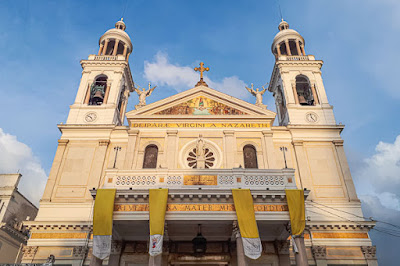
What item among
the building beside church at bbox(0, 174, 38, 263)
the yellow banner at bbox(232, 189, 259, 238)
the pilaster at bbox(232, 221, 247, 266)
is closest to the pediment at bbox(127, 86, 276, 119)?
the yellow banner at bbox(232, 189, 259, 238)

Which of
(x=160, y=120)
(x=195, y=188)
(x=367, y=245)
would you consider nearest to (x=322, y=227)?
(x=367, y=245)

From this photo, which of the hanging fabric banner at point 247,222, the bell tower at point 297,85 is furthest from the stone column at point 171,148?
the bell tower at point 297,85

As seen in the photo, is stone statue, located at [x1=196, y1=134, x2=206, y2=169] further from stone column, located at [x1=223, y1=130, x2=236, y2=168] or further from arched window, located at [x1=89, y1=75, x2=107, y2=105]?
arched window, located at [x1=89, y1=75, x2=107, y2=105]

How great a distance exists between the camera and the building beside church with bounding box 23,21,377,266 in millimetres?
15094

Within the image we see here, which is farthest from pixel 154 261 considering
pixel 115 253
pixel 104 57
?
pixel 104 57

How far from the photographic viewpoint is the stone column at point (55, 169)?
1959cm

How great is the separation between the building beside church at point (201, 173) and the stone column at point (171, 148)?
0.27 feet

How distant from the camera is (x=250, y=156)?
68.7 ft

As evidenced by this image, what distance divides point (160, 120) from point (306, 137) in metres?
10.3

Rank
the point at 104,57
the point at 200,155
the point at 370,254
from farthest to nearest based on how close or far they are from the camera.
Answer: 1. the point at 104,57
2. the point at 200,155
3. the point at 370,254

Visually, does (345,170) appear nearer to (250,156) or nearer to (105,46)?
(250,156)

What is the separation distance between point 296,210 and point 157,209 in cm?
647

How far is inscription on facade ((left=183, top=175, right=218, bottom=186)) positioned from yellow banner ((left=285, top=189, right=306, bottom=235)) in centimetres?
359

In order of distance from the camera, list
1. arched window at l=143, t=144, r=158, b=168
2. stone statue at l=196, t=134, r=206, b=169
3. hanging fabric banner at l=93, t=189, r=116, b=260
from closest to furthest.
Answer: hanging fabric banner at l=93, t=189, r=116, b=260 → stone statue at l=196, t=134, r=206, b=169 → arched window at l=143, t=144, r=158, b=168
